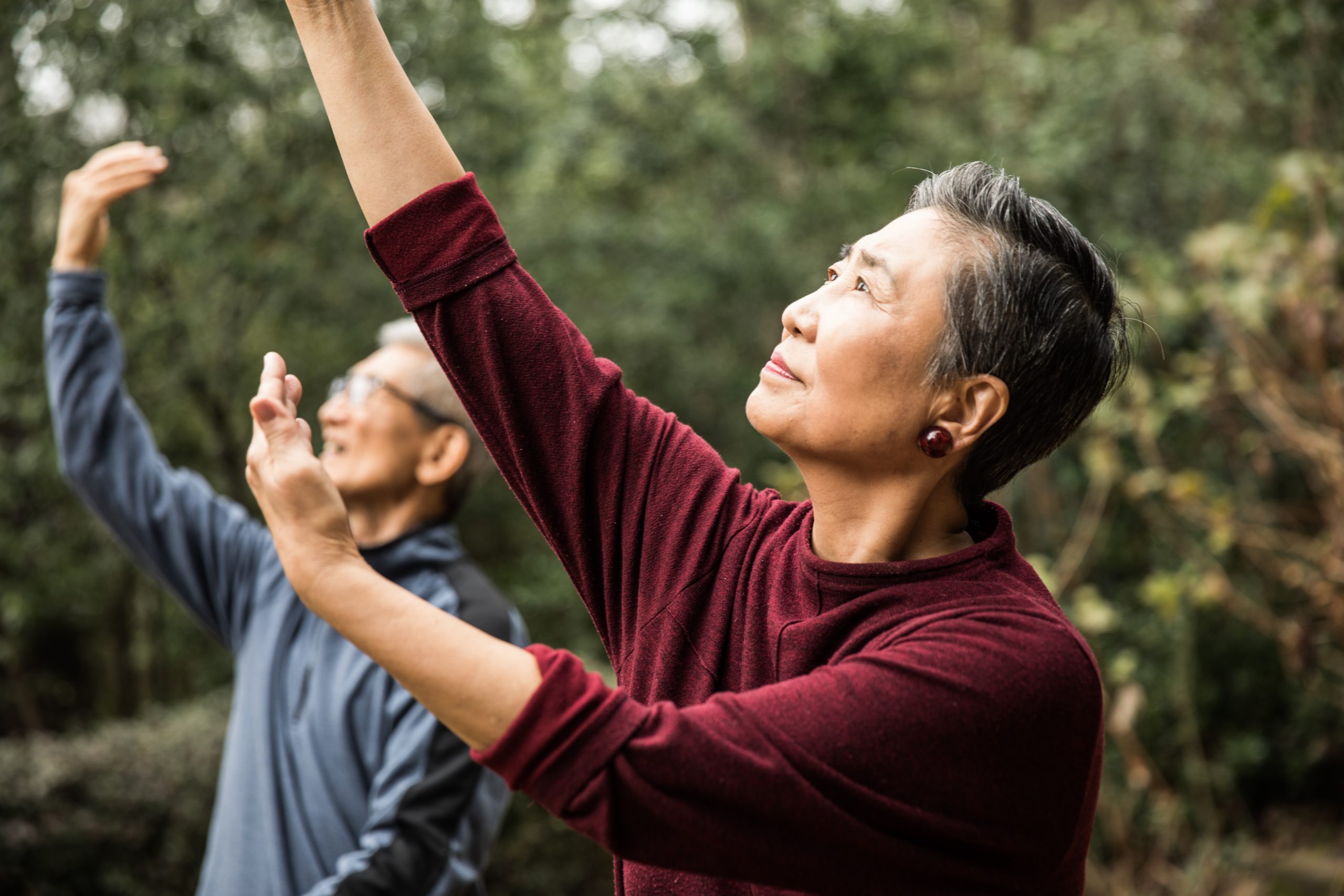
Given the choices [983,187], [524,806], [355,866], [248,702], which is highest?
[983,187]

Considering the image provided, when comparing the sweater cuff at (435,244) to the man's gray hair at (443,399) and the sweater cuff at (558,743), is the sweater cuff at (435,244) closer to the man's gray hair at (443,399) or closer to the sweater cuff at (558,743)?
the sweater cuff at (558,743)

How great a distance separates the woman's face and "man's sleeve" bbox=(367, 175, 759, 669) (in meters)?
0.16

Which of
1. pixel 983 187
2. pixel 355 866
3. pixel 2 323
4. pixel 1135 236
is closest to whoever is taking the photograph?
pixel 983 187

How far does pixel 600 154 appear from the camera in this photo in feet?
24.9

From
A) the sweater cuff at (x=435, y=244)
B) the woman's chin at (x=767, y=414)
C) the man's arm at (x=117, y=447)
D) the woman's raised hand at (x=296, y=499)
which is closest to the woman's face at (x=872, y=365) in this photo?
the woman's chin at (x=767, y=414)

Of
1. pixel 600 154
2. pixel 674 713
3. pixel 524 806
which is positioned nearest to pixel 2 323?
pixel 524 806

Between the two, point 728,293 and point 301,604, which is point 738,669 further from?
point 728,293

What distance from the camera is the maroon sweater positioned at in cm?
102

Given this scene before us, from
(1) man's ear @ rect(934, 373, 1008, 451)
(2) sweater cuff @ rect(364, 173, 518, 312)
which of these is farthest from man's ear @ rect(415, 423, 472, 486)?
(1) man's ear @ rect(934, 373, 1008, 451)

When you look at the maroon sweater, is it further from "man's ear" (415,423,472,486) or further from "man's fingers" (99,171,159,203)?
"man's fingers" (99,171,159,203)

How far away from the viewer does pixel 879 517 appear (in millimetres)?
1337

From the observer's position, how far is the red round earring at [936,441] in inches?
50.8

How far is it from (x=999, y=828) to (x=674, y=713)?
1.12 feet

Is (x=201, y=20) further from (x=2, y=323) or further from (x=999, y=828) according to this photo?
(x=999, y=828)
